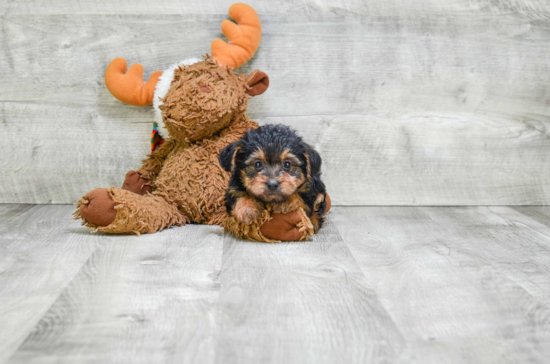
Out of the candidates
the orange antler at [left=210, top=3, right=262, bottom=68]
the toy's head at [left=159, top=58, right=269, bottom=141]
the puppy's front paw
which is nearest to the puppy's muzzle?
the puppy's front paw

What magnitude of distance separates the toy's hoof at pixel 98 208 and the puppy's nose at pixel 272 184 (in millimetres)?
656

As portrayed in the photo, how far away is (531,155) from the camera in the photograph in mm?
2771

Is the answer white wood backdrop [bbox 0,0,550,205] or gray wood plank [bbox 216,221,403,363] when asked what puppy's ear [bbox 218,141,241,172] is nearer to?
gray wood plank [bbox 216,221,403,363]

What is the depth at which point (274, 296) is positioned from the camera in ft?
4.82

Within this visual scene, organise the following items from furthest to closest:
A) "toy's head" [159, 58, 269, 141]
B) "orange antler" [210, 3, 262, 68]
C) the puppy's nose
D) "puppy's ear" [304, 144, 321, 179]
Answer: "orange antler" [210, 3, 262, 68] < "toy's head" [159, 58, 269, 141] < "puppy's ear" [304, 144, 321, 179] < the puppy's nose

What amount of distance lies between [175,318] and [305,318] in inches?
13.6

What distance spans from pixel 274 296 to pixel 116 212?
88 cm

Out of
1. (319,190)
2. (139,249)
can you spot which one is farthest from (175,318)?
(319,190)

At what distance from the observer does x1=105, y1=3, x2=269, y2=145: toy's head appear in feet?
7.25

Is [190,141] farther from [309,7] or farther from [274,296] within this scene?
[274,296]

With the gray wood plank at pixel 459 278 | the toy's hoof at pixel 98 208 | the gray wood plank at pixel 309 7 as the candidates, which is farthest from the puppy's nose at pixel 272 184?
the gray wood plank at pixel 309 7

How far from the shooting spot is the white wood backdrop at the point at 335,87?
2.59m

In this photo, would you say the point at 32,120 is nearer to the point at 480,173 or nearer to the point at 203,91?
the point at 203,91

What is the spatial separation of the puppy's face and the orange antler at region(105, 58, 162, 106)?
78 cm
